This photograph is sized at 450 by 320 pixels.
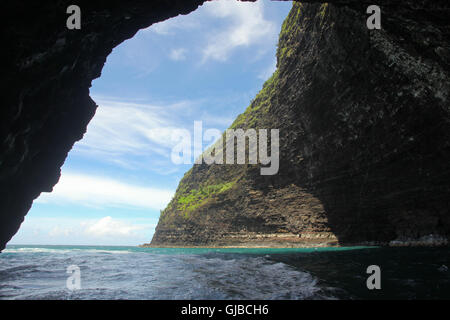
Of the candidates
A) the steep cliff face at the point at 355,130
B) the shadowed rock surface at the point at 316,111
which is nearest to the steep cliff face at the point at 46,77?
the shadowed rock surface at the point at 316,111

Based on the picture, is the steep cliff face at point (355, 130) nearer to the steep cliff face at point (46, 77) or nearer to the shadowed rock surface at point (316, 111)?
the shadowed rock surface at point (316, 111)

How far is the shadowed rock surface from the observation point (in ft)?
26.1

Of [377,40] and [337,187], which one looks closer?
[377,40]

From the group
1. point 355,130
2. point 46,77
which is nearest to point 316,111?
point 355,130

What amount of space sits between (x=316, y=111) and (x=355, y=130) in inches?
182

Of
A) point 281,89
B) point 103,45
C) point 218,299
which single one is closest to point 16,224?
point 103,45

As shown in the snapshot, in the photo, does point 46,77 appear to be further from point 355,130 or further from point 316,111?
point 316,111

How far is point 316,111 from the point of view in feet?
77.1

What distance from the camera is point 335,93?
2020 centimetres

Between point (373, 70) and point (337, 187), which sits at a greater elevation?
point (373, 70)

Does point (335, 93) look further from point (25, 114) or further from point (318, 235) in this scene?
point (25, 114)

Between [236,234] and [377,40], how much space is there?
31.3 meters

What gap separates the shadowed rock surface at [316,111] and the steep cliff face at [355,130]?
0.09m

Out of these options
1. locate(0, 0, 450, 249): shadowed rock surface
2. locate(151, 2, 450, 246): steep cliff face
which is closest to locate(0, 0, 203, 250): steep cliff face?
locate(0, 0, 450, 249): shadowed rock surface
